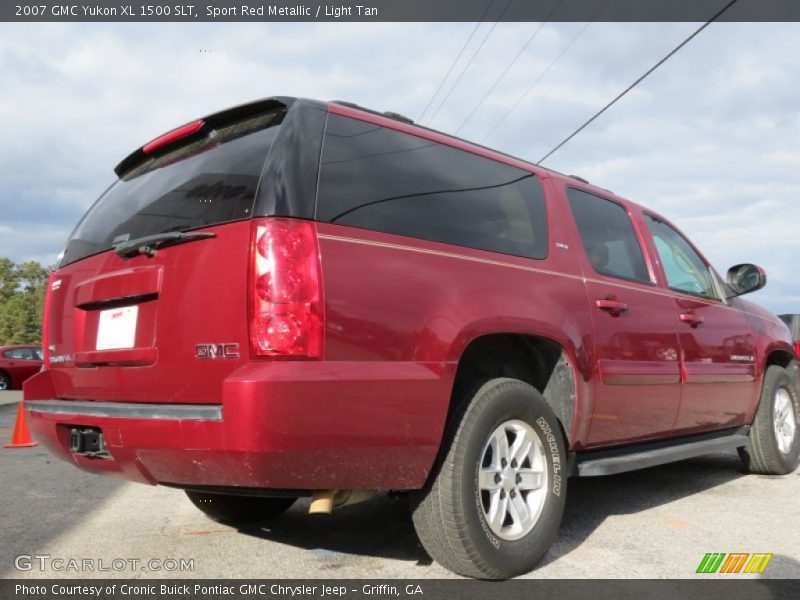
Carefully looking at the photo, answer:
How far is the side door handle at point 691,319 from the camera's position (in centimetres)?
428

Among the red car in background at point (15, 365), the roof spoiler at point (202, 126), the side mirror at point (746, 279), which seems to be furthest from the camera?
the red car in background at point (15, 365)

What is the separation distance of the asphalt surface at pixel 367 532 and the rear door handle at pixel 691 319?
1146 mm

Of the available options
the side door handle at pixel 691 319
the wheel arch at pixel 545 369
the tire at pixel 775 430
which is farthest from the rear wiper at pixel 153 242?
the tire at pixel 775 430

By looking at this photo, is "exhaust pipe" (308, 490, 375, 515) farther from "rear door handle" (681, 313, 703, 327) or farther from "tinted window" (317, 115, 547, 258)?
"rear door handle" (681, 313, 703, 327)

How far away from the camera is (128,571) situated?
2.97 meters

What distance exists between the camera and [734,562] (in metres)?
3.10

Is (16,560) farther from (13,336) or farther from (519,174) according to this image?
(13,336)

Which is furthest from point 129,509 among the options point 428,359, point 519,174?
point 519,174

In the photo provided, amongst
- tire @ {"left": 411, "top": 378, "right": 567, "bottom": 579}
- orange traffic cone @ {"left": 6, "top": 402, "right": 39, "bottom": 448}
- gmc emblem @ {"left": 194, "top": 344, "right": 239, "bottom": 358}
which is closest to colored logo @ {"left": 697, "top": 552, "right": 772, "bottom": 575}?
tire @ {"left": 411, "top": 378, "right": 567, "bottom": 579}

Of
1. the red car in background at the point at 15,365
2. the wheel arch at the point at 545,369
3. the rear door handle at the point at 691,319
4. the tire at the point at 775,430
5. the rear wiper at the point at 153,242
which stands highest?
the rear wiper at the point at 153,242

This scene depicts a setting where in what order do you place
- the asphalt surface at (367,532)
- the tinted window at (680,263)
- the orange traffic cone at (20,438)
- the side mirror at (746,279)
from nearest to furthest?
1. the asphalt surface at (367,532)
2. the tinted window at (680,263)
3. the side mirror at (746,279)
4. the orange traffic cone at (20,438)

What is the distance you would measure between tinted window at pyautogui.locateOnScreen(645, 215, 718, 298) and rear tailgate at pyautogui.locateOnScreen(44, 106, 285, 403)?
294 cm

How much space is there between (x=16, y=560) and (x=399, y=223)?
7.63ft

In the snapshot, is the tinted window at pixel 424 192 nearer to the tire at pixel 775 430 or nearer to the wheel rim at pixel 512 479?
the wheel rim at pixel 512 479
